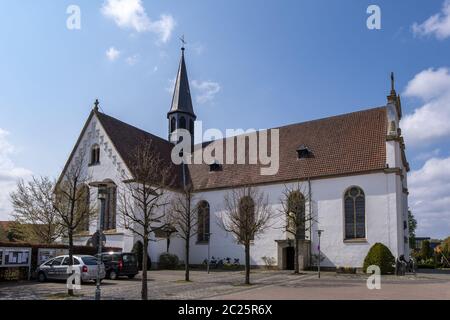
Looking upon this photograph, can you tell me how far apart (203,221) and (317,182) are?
11.7 m

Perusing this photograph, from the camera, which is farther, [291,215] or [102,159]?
[102,159]

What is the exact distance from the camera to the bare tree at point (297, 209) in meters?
34.2

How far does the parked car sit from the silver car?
2.75 meters

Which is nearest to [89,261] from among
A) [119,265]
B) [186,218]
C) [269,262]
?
[119,265]

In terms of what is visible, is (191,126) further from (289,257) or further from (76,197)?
(76,197)

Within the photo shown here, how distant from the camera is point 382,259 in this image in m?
30.5

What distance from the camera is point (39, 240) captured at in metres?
37.9

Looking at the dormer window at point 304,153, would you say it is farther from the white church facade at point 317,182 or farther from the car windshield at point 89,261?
the car windshield at point 89,261

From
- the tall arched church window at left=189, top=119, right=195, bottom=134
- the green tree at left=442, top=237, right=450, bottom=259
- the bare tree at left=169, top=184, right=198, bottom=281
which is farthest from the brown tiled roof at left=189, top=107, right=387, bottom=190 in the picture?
the green tree at left=442, top=237, right=450, bottom=259

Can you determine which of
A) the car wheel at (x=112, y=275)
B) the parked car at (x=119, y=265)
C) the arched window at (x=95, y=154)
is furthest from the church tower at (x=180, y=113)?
the car wheel at (x=112, y=275)

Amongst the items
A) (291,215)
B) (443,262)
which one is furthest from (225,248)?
(443,262)

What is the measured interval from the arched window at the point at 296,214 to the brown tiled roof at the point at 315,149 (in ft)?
5.19

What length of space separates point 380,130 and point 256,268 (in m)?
14.9

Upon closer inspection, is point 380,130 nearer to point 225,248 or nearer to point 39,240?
point 225,248
